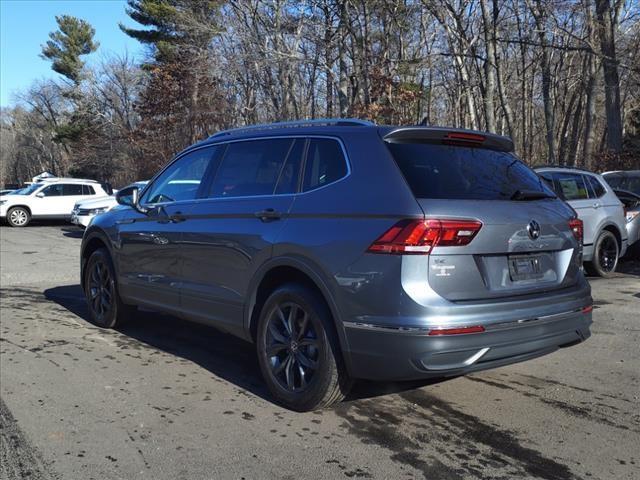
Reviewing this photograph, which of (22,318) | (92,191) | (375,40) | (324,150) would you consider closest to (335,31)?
(375,40)

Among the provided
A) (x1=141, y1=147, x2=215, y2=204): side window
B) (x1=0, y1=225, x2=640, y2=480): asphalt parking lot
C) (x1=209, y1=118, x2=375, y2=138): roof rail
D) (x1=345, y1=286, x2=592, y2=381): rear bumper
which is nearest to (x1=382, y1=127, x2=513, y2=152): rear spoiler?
(x1=209, y1=118, x2=375, y2=138): roof rail

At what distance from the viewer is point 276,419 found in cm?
412

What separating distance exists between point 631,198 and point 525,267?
792cm

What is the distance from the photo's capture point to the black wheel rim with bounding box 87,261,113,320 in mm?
6562

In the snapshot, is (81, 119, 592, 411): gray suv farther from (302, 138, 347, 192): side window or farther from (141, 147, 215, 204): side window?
(141, 147, 215, 204): side window

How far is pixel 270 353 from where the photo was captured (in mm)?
4410

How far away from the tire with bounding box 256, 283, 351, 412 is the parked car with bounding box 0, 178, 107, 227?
19846mm

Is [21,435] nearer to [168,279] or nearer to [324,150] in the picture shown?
[168,279]

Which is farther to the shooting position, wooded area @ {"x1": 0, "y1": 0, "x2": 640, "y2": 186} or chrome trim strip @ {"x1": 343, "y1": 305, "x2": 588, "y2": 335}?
wooded area @ {"x1": 0, "y1": 0, "x2": 640, "y2": 186}

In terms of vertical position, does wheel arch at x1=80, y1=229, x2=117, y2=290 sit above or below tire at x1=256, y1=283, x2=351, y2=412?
above

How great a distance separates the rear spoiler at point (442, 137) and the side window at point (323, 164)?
356 millimetres

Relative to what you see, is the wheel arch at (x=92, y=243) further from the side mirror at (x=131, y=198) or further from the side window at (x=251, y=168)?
the side window at (x=251, y=168)

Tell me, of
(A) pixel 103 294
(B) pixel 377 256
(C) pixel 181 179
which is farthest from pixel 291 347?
(A) pixel 103 294

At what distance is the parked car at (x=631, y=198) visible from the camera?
33.8 ft
